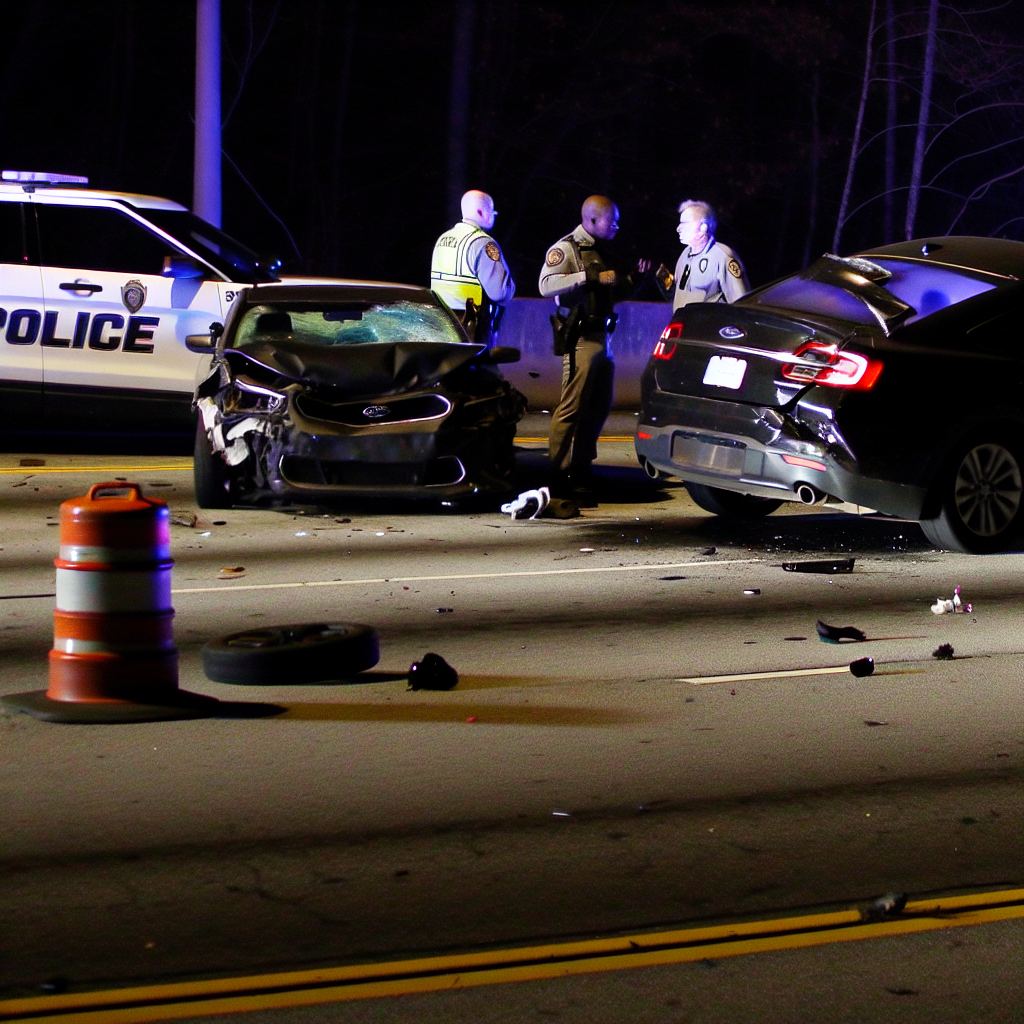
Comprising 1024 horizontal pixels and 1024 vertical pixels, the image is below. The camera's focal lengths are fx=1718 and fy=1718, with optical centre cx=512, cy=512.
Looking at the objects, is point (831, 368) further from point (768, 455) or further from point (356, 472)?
point (356, 472)

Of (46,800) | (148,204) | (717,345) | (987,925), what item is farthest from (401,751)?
(148,204)

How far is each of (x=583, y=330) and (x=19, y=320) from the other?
4805 millimetres

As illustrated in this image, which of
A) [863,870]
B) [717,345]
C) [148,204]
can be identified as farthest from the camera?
[148,204]

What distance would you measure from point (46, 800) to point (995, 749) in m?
3.15

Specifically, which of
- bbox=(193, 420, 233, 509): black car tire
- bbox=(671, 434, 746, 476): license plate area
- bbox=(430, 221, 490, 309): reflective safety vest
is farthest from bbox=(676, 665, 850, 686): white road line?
bbox=(430, 221, 490, 309): reflective safety vest

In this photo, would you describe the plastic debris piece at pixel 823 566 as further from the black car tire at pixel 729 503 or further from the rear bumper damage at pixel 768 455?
the black car tire at pixel 729 503

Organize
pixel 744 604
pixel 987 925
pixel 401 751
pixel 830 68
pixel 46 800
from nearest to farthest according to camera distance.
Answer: pixel 987 925, pixel 46 800, pixel 401 751, pixel 744 604, pixel 830 68

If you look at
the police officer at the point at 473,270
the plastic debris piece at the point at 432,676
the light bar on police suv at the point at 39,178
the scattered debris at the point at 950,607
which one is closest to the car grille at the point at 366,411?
the police officer at the point at 473,270

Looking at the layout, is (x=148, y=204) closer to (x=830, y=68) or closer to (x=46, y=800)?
(x=46, y=800)

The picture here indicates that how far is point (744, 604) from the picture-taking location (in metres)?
8.56

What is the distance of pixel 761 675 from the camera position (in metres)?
6.99

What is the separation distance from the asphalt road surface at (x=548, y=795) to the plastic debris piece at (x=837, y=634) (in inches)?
2.3

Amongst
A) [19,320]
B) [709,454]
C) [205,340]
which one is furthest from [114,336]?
[709,454]

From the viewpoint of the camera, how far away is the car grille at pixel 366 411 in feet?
34.7
